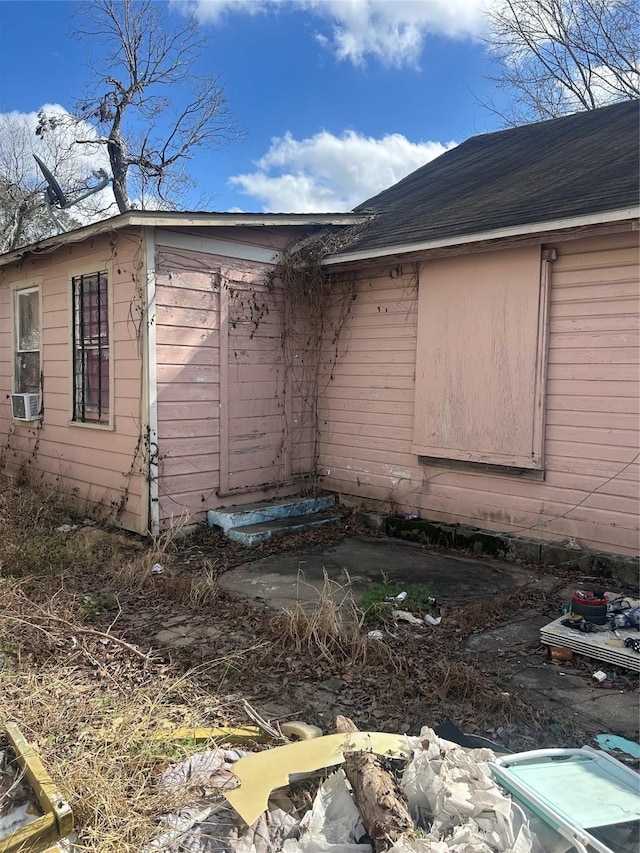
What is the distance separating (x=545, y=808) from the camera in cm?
196

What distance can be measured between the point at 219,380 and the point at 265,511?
1539 millimetres

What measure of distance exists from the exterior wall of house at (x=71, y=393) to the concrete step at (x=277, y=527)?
98 centimetres

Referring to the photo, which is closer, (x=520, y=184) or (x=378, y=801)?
(x=378, y=801)

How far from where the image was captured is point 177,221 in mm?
5688

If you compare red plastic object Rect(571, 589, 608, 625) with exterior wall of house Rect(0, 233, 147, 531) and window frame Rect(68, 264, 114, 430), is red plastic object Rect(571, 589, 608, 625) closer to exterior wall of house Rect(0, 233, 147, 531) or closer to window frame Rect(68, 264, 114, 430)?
exterior wall of house Rect(0, 233, 147, 531)

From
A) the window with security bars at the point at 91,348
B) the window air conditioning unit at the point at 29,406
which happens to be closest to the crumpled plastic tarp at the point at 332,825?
the window with security bars at the point at 91,348

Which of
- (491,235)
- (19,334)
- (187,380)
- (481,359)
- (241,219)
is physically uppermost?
(241,219)

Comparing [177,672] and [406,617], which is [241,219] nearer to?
[406,617]

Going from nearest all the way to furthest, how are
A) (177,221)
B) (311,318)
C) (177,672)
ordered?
(177,672) < (177,221) < (311,318)

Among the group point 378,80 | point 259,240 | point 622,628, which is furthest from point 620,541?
point 378,80

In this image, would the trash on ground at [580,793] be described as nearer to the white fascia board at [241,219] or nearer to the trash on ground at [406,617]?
the trash on ground at [406,617]

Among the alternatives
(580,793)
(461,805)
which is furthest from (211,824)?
(580,793)

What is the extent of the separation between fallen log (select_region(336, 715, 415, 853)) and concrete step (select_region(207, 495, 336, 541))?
13.7 feet

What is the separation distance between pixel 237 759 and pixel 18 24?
9.49 metres
